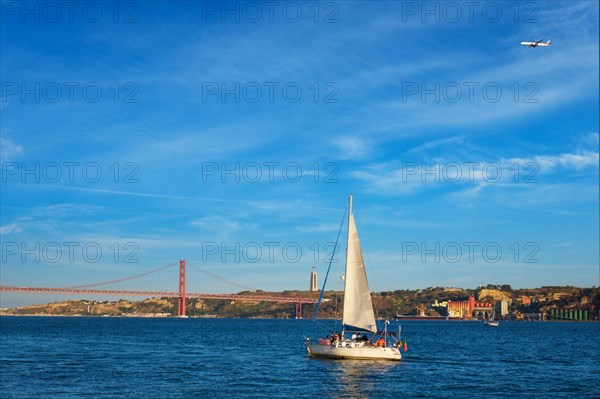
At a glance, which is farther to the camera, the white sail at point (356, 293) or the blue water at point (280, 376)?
the white sail at point (356, 293)

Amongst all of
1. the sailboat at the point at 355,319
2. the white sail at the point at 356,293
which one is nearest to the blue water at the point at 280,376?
the sailboat at the point at 355,319

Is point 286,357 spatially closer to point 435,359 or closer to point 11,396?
point 435,359

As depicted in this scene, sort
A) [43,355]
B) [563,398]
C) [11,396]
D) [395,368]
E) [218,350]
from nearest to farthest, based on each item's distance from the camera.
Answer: [11,396] → [563,398] → [395,368] → [43,355] → [218,350]

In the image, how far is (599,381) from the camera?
1705 inches

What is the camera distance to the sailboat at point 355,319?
50.0 meters

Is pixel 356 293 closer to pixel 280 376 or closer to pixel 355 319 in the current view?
pixel 355 319

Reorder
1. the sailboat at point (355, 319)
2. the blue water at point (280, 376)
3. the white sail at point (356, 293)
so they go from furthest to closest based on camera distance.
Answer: the white sail at point (356, 293)
the sailboat at point (355, 319)
the blue water at point (280, 376)

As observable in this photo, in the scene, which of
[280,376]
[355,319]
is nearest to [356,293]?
[355,319]

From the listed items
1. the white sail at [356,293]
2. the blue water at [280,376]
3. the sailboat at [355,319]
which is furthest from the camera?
the white sail at [356,293]

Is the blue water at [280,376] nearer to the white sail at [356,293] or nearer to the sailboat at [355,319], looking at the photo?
the sailboat at [355,319]

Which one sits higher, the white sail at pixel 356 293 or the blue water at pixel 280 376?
the white sail at pixel 356 293

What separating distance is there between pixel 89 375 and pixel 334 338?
729 inches

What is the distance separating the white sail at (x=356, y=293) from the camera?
5100cm

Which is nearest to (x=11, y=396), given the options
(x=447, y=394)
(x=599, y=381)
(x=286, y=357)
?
(x=447, y=394)
